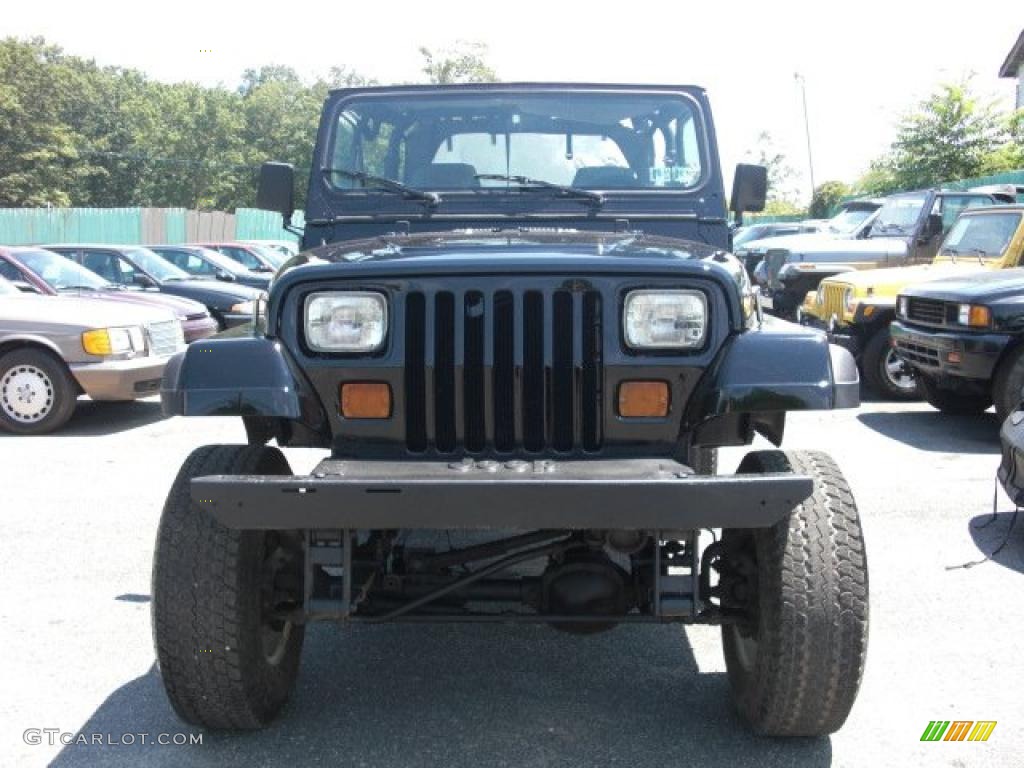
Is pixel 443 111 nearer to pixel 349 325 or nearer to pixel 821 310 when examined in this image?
pixel 349 325

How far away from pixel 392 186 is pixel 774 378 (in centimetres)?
213

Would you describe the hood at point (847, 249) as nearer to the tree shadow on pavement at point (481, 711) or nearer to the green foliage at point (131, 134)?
the tree shadow on pavement at point (481, 711)

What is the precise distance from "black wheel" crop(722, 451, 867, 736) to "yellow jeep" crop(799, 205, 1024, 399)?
7567 mm

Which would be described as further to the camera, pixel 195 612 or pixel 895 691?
pixel 895 691

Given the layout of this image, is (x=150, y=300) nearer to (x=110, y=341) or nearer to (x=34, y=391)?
(x=110, y=341)

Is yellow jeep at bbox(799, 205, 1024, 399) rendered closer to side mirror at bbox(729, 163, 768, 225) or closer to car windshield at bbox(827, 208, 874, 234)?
side mirror at bbox(729, 163, 768, 225)

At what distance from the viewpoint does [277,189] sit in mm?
5543

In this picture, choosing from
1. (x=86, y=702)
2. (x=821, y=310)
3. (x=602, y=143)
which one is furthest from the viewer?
(x=821, y=310)

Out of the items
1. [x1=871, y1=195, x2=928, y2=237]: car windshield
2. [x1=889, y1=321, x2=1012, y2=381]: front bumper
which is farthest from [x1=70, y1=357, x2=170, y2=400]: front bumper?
[x1=871, y1=195, x2=928, y2=237]: car windshield

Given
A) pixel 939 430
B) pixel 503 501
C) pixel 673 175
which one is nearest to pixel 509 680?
pixel 503 501

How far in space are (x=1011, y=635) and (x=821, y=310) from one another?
313 inches

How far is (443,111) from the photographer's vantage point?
5105 mm

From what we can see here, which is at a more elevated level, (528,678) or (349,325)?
(349,325)

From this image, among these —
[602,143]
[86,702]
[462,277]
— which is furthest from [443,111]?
[86,702]
